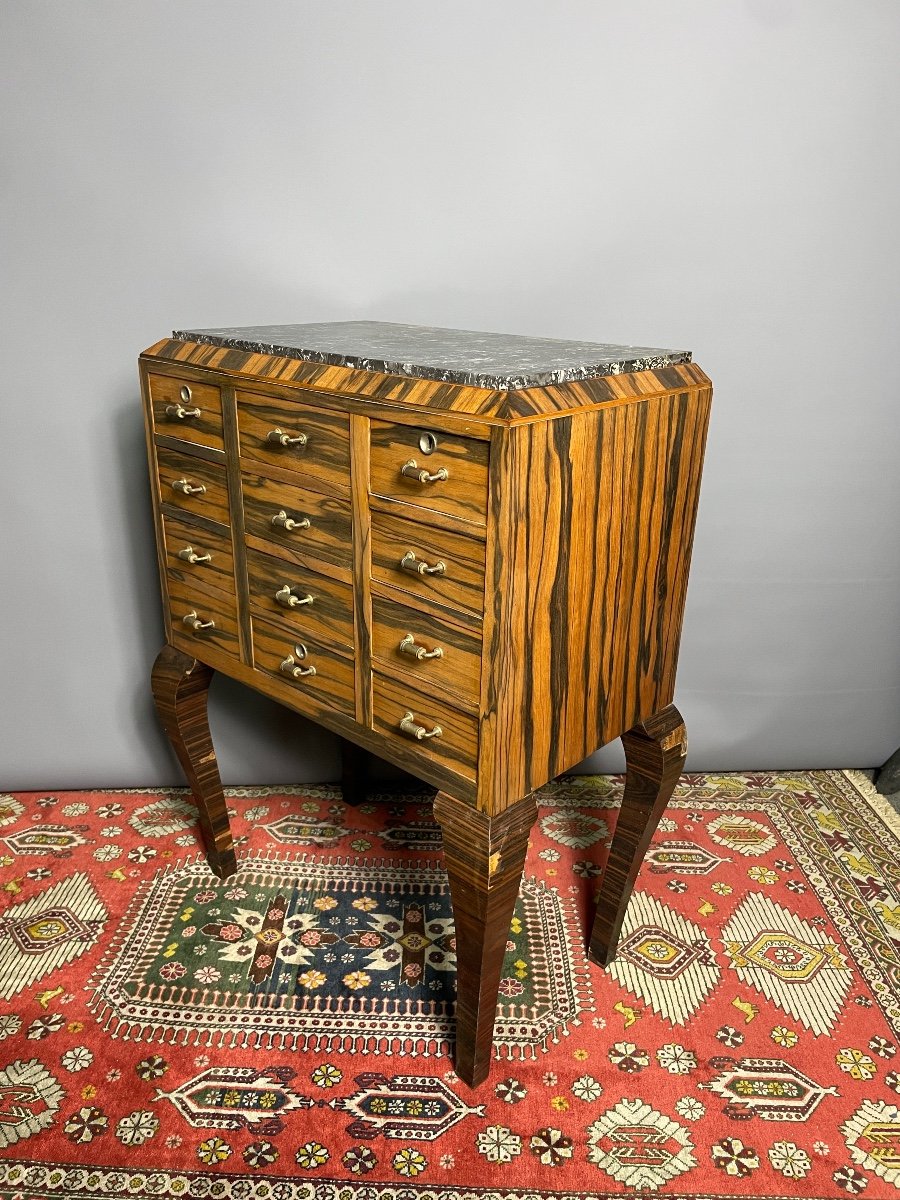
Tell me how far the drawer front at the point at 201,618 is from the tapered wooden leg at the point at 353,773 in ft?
1.65

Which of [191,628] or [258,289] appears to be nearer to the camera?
[191,628]

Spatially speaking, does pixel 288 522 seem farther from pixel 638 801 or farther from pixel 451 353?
pixel 638 801

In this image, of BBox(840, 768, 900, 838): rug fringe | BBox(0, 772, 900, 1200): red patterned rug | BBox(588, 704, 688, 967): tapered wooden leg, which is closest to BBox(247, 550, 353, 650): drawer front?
BBox(588, 704, 688, 967): tapered wooden leg

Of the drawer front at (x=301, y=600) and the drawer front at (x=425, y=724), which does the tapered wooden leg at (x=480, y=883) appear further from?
the drawer front at (x=301, y=600)

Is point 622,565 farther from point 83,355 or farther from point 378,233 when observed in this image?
point 83,355

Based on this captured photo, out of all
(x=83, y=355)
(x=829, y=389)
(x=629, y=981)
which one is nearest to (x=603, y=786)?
(x=629, y=981)

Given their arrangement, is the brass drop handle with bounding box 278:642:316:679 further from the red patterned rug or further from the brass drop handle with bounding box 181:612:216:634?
the red patterned rug

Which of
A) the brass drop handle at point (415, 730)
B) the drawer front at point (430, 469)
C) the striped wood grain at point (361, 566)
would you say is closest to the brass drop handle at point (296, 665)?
the striped wood grain at point (361, 566)

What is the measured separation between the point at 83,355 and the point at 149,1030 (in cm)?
127

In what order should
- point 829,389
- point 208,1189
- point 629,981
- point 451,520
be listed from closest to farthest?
point 451,520 → point 208,1189 → point 629,981 → point 829,389

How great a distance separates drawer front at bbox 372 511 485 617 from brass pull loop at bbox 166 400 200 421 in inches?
16.8

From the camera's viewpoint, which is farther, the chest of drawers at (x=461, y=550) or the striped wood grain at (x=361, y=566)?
the striped wood grain at (x=361, y=566)

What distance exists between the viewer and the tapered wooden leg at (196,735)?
1692 millimetres

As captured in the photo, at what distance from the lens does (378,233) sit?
5.94 feet
